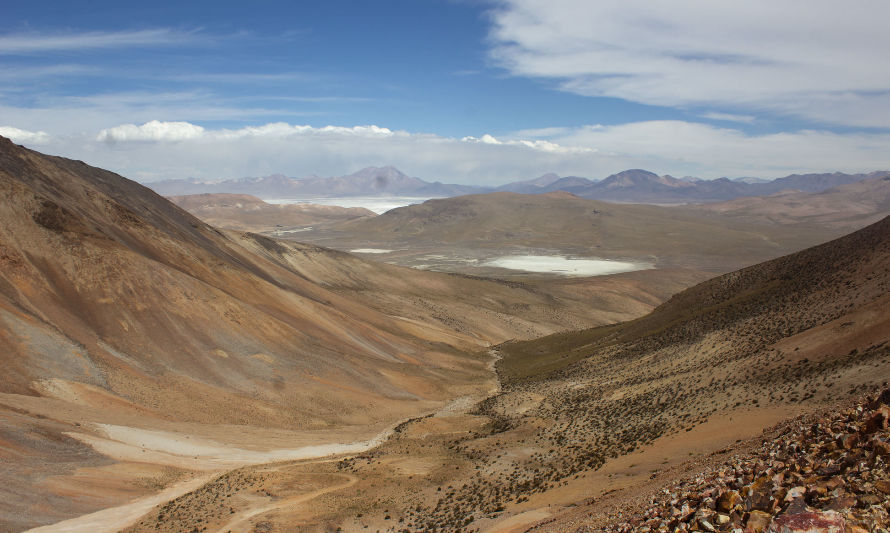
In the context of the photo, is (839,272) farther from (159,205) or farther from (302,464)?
(159,205)

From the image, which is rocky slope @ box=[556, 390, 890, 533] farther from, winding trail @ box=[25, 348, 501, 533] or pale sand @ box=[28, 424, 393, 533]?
pale sand @ box=[28, 424, 393, 533]

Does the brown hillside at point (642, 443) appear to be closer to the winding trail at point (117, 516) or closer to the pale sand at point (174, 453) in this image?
the winding trail at point (117, 516)

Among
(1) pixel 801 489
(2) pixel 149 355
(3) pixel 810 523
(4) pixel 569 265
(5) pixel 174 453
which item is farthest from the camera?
(4) pixel 569 265

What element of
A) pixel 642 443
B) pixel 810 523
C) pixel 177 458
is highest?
pixel 810 523

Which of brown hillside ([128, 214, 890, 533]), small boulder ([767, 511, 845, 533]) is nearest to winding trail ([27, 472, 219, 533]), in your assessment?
brown hillside ([128, 214, 890, 533])

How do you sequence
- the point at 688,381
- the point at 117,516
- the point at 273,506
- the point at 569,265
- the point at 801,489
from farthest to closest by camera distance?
the point at 569,265, the point at 688,381, the point at 273,506, the point at 117,516, the point at 801,489

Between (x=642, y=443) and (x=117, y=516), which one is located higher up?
(x=642, y=443)

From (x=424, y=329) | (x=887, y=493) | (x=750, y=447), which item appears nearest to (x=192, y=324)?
(x=424, y=329)

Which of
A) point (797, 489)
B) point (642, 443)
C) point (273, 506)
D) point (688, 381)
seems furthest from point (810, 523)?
point (688, 381)

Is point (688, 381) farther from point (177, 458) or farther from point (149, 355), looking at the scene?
point (149, 355)
